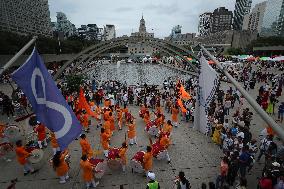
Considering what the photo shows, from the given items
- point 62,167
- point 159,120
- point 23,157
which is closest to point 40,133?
point 23,157

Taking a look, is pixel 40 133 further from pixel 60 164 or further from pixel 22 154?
pixel 60 164

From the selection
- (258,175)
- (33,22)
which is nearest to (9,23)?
(33,22)

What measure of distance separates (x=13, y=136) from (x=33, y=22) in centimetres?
12817

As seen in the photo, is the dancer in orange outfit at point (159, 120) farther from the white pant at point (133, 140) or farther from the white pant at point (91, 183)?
the white pant at point (91, 183)

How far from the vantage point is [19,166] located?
10.9 meters

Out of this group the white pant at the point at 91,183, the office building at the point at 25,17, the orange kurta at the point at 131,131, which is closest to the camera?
the white pant at the point at 91,183

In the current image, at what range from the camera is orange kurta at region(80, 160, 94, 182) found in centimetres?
877

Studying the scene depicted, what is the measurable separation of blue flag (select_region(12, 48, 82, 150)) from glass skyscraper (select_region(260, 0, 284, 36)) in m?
140

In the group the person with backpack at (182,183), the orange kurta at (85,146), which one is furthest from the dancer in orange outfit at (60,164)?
the person with backpack at (182,183)

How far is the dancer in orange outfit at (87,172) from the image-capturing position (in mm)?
8750

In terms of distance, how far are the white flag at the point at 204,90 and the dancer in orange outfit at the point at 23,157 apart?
7.26 meters

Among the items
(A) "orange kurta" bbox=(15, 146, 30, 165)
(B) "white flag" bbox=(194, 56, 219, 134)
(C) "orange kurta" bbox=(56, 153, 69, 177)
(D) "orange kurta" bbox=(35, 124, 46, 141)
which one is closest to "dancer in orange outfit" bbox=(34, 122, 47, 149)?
(D) "orange kurta" bbox=(35, 124, 46, 141)

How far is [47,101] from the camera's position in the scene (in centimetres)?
775

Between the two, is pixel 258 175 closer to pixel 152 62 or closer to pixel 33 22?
pixel 152 62
